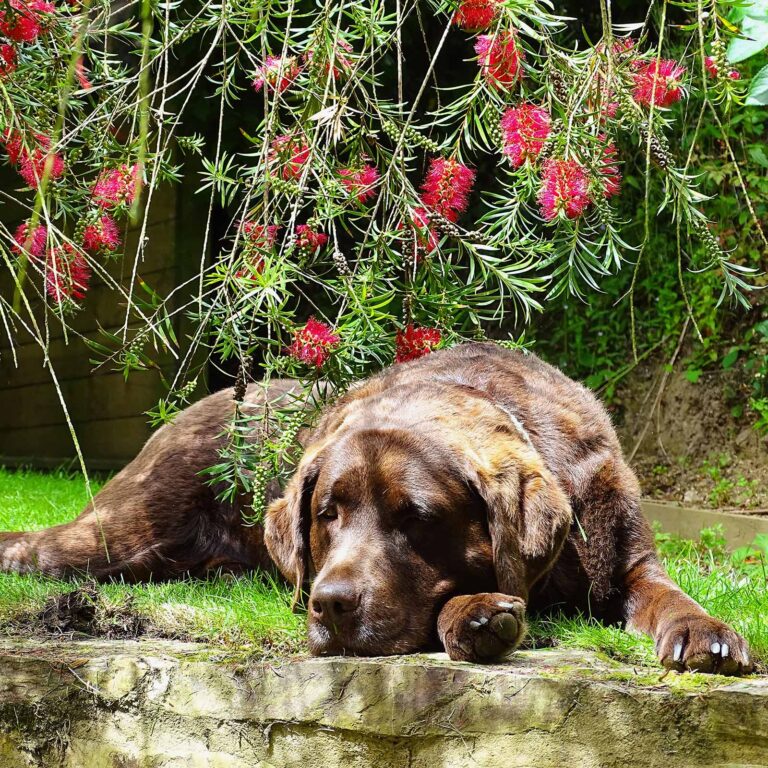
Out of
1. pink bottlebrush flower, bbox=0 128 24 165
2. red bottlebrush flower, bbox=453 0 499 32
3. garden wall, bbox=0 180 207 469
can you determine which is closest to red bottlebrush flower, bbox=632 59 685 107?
red bottlebrush flower, bbox=453 0 499 32

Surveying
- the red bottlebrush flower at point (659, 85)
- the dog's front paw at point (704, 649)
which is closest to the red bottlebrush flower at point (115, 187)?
the red bottlebrush flower at point (659, 85)

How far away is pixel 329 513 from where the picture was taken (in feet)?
8.98

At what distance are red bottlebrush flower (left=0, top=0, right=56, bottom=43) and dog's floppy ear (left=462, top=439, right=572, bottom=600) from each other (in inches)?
69.1

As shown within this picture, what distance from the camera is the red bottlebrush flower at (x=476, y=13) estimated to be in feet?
8.74

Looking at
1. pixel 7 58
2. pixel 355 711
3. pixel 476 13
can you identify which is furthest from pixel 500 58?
pixel 355 711

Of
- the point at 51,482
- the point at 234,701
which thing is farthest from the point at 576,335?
the point at 234,701

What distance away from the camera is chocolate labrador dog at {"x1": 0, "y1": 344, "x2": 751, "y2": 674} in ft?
8.04

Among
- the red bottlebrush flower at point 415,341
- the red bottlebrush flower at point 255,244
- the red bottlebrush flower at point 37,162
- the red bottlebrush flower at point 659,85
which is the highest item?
the red bottlebrush flower at point 659,85

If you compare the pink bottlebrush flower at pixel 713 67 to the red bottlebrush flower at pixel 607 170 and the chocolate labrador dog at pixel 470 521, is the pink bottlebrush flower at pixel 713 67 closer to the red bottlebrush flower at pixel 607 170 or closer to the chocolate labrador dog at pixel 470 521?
the red bottlebrush flower at pixel 607 170

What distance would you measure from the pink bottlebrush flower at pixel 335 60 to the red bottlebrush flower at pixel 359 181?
31cm

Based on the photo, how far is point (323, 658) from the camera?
7.98ft

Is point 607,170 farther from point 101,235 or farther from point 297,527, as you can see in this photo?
point 101,235

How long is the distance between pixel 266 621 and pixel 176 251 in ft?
18.5

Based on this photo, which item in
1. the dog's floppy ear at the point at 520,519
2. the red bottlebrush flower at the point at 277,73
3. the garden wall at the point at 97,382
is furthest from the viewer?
the garden wall at the point at 97,382
